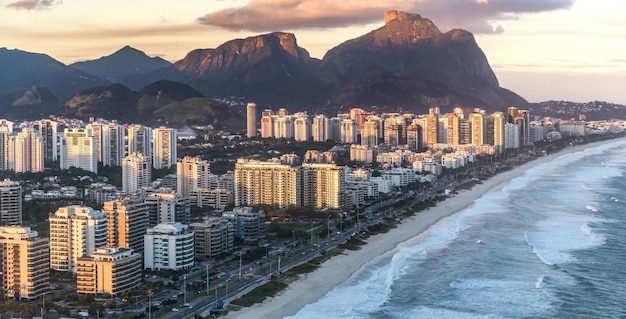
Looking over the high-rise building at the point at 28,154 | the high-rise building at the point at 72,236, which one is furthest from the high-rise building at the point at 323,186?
the high-rise building at the point at 28,154

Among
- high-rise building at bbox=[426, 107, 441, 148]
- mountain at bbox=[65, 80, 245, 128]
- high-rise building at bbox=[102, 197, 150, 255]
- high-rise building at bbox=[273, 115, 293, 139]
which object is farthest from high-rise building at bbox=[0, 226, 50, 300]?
mountain at bbox=[65, 80, 245, 128]

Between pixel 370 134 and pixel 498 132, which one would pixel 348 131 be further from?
pixel 498 132

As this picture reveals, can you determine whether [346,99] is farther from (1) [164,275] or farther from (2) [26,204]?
(1) [164,275]

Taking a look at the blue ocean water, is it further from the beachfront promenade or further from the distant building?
the distant building

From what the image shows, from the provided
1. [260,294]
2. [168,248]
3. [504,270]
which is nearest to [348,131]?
[504,270]

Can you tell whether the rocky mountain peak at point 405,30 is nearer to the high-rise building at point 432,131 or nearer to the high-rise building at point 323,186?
the high-rise building at point 432,131

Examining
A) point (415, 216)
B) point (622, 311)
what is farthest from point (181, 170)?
point (622, 311)
